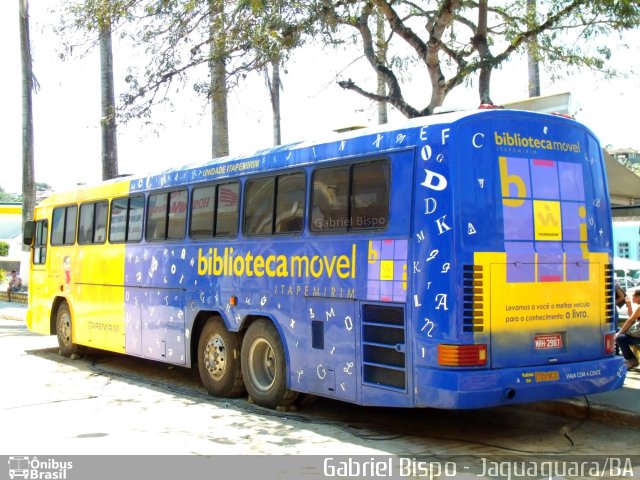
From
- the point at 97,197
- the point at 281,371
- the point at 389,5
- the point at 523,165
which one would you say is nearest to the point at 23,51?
the point at 97,197

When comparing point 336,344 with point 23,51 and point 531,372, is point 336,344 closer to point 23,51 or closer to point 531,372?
point 531,372

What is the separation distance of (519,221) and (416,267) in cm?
110

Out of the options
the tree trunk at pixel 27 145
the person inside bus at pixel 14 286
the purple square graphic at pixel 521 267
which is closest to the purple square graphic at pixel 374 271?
the purple square graphic at pixel 521 267

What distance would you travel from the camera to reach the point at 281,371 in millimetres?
9117

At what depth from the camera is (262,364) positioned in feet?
31.6

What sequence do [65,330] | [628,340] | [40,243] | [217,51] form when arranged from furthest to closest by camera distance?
[40,243] → [65,330] → [217,51] → [628,340]

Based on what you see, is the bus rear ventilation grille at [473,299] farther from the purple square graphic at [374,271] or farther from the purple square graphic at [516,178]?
the purple square graphic at [374,271]

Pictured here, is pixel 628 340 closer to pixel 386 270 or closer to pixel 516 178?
pixel 516 178

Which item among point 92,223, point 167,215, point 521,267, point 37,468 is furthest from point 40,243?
point 521,267

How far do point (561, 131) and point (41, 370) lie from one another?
9.26m

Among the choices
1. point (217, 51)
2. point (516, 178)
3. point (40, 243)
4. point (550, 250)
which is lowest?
point (550, 250)

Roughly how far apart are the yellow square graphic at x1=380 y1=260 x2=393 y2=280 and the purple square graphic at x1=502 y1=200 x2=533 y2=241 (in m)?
1.12

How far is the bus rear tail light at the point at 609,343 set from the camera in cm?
805

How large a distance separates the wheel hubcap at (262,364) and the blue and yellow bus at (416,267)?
0.06 ft
